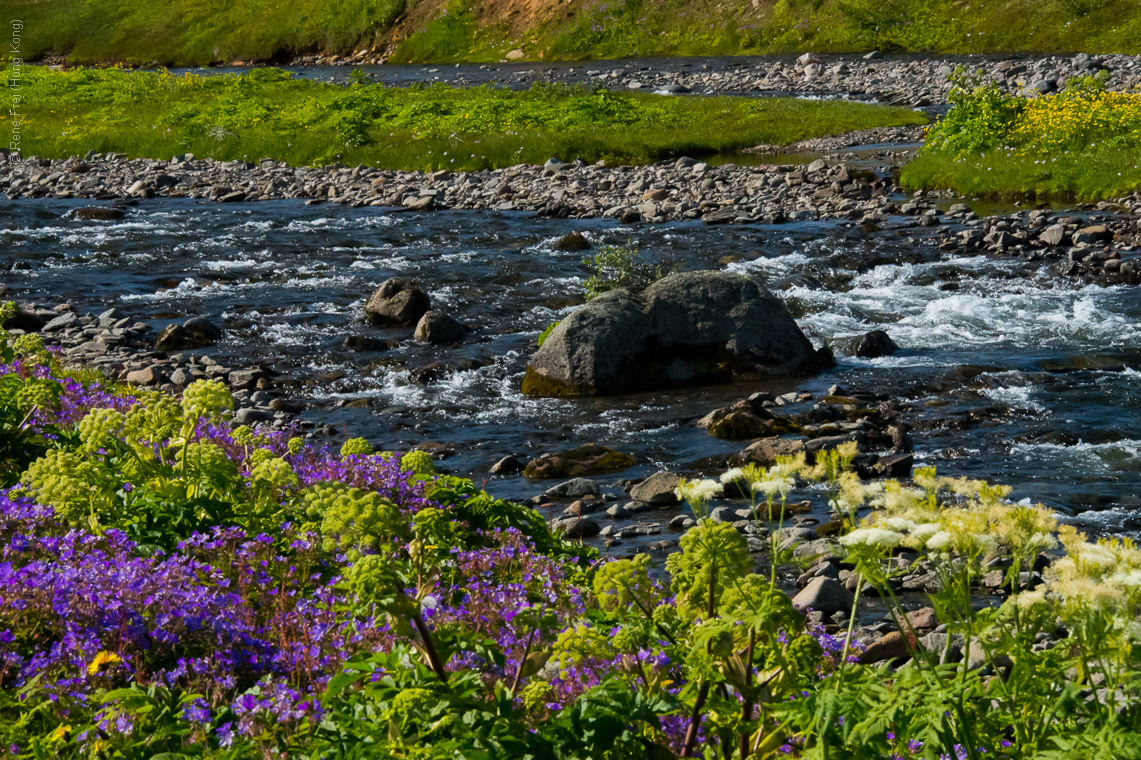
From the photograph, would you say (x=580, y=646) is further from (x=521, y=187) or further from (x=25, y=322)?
(x=521, y=187)

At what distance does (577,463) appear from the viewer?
1123cm

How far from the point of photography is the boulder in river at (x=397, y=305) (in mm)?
17438

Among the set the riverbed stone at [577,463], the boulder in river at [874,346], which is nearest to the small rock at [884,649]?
the riverbed stone at [577,463]

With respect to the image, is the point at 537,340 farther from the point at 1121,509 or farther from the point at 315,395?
the point at 1121,509

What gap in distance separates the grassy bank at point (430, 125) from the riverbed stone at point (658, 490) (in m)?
24.4

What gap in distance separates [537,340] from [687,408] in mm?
3855

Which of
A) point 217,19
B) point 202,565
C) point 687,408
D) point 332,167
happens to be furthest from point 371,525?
point 217,19

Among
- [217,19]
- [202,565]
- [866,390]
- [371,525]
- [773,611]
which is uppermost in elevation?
[217,19]

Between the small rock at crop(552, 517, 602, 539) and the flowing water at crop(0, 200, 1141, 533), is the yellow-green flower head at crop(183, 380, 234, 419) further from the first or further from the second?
the flowing water at crop(0, 200, 1141, 533)

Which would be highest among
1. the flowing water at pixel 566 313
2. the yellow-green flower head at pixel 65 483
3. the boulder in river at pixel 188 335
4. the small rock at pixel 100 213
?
the yellow-green flower head at pixel 65 483

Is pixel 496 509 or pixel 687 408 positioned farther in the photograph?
pixel 687 408

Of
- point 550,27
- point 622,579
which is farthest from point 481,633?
point 550,27

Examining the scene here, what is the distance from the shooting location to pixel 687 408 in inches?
521

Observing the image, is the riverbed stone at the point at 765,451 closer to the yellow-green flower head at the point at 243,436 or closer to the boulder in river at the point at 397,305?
the yellow-green flower head at the point at 243,436
